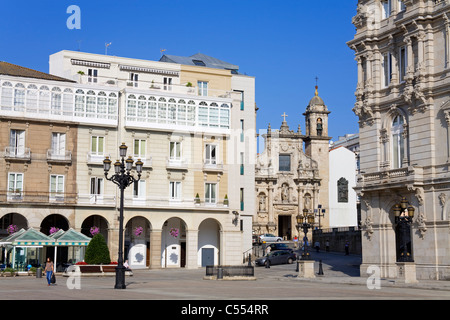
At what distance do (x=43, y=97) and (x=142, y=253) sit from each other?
14834 mm

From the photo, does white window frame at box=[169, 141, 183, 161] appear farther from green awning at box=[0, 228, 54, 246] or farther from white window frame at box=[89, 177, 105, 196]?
green awning at box=[0, 228, 54, 246]

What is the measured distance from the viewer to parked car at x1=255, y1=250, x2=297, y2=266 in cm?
6062

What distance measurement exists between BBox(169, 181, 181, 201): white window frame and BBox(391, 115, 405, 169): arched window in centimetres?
2146

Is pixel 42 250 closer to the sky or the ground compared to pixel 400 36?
closer to the ground

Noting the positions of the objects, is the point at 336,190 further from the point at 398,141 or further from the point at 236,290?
the point at 236,290

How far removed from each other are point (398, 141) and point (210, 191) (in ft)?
70.8

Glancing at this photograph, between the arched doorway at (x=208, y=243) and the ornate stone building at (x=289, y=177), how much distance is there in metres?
29.0

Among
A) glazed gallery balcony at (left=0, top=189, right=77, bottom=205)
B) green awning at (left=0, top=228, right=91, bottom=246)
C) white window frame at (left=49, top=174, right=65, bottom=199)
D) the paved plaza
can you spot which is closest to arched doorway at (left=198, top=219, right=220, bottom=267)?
the paved plaza

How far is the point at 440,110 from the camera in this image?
39.3m

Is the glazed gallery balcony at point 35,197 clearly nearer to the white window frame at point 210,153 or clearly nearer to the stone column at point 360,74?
the white window frame at point 210,153
